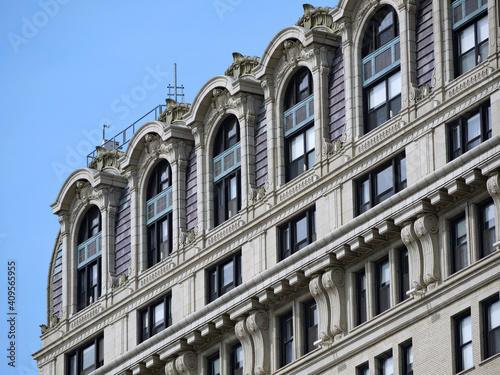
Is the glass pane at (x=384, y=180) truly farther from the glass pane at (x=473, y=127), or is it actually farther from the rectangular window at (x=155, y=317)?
the rectangular window at (x=155, y=317)

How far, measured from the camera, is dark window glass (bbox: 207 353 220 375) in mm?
92062

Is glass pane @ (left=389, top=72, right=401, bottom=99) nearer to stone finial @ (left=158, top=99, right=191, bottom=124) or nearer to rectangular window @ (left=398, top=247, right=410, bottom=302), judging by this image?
rectangular window @ (left=398, top=247, right=410, bottom=302)

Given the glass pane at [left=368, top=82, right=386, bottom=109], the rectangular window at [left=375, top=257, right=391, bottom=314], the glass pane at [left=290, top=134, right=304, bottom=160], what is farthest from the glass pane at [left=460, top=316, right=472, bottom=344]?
the glass pane at [left=290, top=134, right=304, bottom=160]

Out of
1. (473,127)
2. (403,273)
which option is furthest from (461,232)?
(473,127)

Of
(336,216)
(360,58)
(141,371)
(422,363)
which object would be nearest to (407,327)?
(422,363)

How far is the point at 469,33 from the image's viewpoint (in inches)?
3211

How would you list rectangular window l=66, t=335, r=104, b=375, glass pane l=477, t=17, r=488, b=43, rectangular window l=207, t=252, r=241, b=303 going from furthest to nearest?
1. rectangular window l=66, t=335, r=104, b=375
2. rectangular window l=207, t=252, r=241, b=303
3. glass pane l=477, t=17, r=488, b=43

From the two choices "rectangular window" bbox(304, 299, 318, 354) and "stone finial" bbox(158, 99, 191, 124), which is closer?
"rectangular window" bbox(304, 299, 318, 354)

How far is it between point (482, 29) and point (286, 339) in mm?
16633

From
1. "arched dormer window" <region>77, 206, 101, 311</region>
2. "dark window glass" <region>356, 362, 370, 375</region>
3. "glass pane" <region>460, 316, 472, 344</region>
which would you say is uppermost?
"arched dormer window" <region>77, 206, 101, 311</region>

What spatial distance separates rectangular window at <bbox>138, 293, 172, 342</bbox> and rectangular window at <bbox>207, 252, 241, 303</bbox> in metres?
3.27

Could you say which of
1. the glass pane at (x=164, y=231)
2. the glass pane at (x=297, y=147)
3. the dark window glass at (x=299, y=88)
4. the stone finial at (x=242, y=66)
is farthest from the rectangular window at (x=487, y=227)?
the glass pane at (x=164, y=231)

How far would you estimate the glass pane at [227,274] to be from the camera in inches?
3612

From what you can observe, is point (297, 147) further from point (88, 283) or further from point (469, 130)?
point (88, 283)
